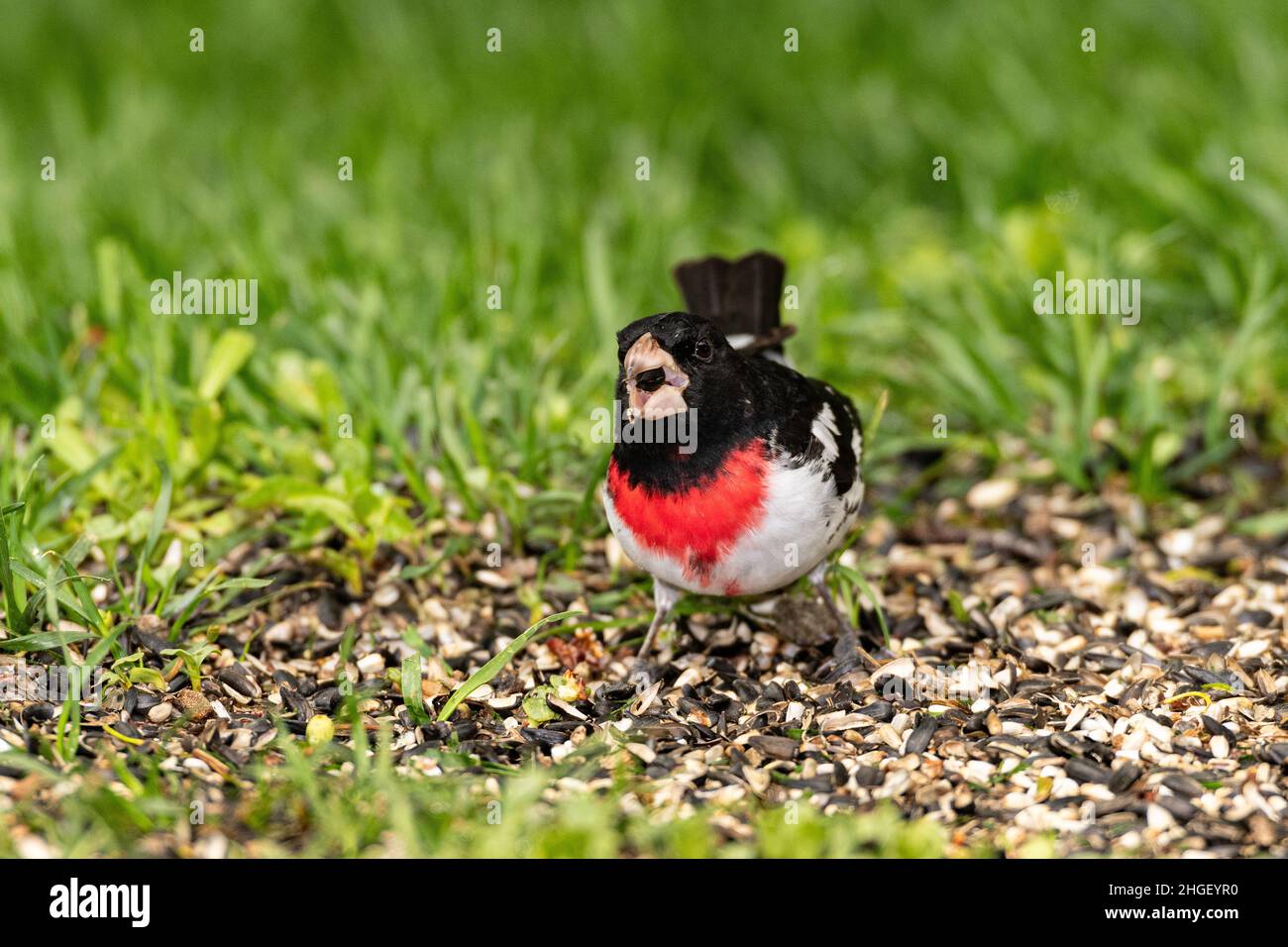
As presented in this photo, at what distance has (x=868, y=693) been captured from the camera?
388cm

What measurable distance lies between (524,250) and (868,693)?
256cm

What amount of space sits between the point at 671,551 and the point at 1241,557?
2.04m

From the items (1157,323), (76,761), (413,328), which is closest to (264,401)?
(413,328)

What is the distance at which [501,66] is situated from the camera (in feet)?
25.0

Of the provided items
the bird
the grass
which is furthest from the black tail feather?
the bird

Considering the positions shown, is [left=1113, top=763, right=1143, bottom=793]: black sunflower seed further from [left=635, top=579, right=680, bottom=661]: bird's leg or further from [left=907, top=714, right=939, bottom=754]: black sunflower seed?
[left=635, top=579, right=680, bottom=661]: bird's leg

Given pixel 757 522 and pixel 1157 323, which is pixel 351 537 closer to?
pixel 757 522

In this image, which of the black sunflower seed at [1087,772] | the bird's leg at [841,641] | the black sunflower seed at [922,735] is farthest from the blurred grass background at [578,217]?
the black sunflower seed at [1087,772]

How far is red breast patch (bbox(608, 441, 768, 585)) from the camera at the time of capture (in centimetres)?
363

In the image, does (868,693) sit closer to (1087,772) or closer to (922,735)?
(922,735)

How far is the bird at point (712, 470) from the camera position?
359 cm

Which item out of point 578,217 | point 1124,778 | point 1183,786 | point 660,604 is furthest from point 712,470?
point 578,217

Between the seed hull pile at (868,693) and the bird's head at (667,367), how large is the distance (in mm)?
797

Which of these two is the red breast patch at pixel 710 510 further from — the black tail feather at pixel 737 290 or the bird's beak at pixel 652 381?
the black tail feather at pixel 737 290
